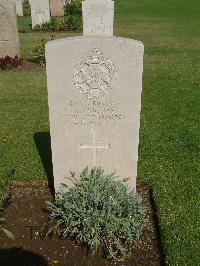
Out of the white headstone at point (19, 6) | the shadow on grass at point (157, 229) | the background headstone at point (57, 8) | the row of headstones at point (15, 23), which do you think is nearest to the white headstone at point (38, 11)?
the white headstone at point (19, 6)

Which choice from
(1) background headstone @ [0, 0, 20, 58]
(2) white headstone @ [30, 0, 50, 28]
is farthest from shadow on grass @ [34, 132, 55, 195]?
(2) white headstone @ [30, 0, 50, 28]

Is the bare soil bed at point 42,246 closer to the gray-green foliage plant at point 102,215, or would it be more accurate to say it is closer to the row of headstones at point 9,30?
the gray-green foliage plant at point 102,215

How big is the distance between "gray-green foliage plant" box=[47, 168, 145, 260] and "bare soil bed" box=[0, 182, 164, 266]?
109mm

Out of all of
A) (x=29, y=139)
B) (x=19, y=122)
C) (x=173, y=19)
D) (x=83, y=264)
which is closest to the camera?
(x=83, y=264)

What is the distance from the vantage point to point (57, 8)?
72.7 ft

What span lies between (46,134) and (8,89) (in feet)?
9.52

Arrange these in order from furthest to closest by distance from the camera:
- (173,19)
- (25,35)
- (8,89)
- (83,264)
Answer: (173,19) → (25,35) → (8,89) → (83,264)

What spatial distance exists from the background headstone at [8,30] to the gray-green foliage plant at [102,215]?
7.84 meters

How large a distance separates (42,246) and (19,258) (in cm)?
28

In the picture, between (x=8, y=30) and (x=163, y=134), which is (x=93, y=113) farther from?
(x=8, y=30)

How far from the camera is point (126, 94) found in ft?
13.4

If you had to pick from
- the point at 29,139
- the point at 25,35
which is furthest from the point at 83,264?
the point at 25,35

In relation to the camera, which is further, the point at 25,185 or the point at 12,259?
the point at 25,185

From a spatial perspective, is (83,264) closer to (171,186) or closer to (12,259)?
(12,259)
